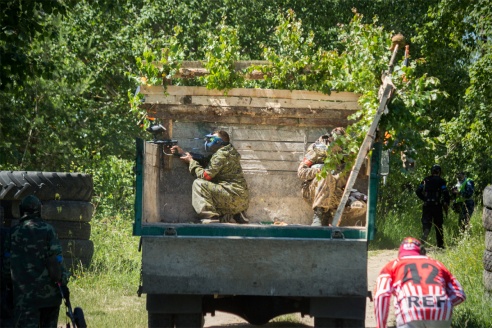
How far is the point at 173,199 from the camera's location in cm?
1185

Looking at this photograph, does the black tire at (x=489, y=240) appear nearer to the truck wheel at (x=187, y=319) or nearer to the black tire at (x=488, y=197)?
the black tire at (x=488, y=197)

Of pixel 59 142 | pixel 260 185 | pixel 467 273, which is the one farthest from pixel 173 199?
pixel 59 142

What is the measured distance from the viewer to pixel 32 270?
8.58 metres

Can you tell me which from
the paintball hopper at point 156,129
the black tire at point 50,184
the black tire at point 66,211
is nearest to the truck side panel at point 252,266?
the paintball hopper at point 156,129

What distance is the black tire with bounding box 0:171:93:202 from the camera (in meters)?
12.7

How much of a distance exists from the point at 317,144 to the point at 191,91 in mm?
1689

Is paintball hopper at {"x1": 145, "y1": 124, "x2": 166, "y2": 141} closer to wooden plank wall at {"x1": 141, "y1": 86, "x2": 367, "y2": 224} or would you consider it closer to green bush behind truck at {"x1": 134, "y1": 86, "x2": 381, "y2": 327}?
wooden plank wall at {"x1": 141, "y1": 86, "x2": 367, "y2": 224}

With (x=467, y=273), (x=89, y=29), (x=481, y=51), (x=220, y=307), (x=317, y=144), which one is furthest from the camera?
(x=89, y=29)

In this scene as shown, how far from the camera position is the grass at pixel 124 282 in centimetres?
1134

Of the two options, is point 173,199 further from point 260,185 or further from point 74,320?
point 74,320

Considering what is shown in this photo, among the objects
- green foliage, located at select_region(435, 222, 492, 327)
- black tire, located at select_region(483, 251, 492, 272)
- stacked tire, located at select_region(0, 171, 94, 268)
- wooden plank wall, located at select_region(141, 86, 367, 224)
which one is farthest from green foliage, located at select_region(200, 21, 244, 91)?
green foliage, located at select_region(435, 222, 492, 327)

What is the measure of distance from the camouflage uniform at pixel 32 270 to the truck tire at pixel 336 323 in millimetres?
2435

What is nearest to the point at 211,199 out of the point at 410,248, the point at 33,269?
the point at 33,269

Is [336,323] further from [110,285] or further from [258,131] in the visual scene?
[110,285]
